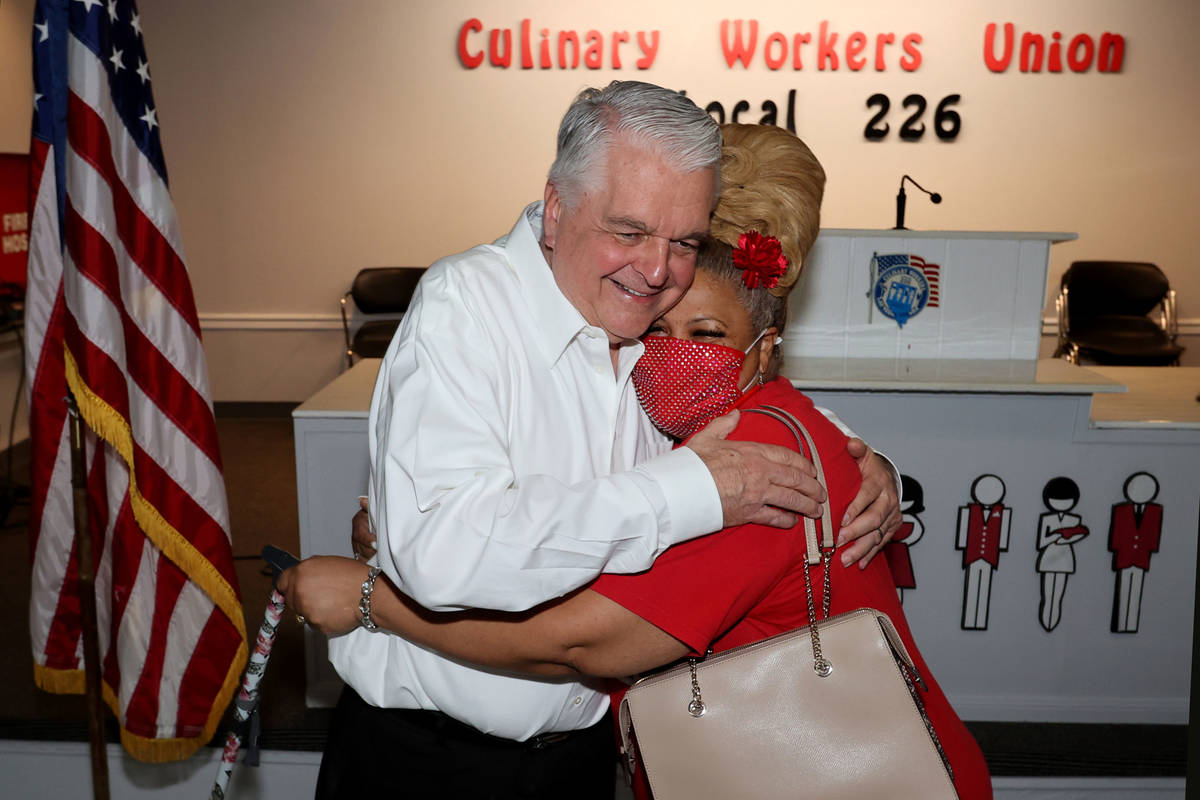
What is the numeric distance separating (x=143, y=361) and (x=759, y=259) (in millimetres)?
1561

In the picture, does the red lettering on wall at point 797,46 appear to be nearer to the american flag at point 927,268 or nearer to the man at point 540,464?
the american flag at point 927,268

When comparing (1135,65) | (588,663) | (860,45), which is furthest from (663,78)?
(588,663)

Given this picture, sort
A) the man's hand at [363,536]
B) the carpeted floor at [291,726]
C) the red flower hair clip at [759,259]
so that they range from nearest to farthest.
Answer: the red flower hair clip at [759,259] < the man's hand at [363,536] < the carpeted floor at [291,726]

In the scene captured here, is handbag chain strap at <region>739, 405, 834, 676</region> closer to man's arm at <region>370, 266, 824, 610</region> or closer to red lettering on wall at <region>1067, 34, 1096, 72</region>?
man's arm at <region>370, 266, 824, 610</region>

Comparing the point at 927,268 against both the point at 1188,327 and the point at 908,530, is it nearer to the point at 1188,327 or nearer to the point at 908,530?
the point at 908,530

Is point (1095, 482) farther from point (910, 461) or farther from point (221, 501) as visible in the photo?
point (221, 501)

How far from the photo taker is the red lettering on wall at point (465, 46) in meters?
6.07

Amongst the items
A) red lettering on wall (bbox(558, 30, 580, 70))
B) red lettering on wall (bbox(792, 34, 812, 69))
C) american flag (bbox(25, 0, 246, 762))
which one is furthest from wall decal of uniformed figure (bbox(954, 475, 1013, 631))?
red lettering on wall (bbox(558, 30, 580, 70))

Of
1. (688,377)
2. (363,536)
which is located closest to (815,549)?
(688,377)

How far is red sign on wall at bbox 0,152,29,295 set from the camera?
5.42m

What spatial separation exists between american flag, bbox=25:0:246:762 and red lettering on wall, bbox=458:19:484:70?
410 centimetres

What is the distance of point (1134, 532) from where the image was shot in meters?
2.99

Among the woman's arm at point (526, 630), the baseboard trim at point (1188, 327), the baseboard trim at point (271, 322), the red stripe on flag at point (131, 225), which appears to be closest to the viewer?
the woman's arm at point (526, 630)

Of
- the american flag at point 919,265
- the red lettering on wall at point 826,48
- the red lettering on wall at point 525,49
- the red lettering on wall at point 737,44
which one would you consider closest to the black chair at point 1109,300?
the red lettering on wall at point 826,48
